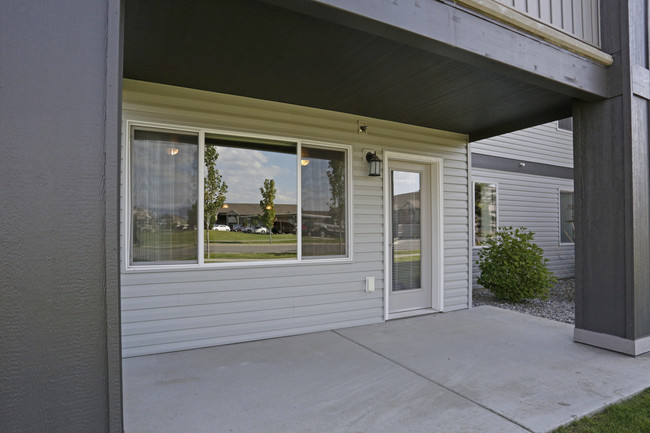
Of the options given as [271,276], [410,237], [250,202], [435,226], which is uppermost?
[250,202]

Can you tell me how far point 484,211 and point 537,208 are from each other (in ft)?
5.59

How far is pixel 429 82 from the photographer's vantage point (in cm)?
344

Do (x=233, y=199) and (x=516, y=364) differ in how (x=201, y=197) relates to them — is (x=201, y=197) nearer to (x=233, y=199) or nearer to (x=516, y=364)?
(x=233, y=199)

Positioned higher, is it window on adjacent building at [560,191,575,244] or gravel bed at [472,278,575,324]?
window on adjacent building at [560,191,575,244]

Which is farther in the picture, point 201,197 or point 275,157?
point 275,157

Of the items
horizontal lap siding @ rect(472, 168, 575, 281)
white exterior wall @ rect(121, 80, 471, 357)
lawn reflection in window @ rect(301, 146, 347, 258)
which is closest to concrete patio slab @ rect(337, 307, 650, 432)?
white exterior wall @ rect(121, 80, 471, 357)

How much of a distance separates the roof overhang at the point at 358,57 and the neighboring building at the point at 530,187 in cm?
327

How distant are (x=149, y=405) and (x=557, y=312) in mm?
5515

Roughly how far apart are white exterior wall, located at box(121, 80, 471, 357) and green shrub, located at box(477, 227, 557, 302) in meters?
1.18

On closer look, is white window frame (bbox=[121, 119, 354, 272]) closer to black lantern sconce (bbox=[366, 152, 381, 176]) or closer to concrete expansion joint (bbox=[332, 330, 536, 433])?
black lantern sconce (bbox=[366, 152, 381, 176])

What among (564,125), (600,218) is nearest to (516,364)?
(600,218)

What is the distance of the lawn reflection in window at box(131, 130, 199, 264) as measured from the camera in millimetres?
3477

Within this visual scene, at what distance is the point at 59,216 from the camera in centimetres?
141

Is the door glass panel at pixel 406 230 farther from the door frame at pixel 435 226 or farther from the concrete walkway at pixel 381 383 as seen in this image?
the concrete walkway at pixel 381 383
